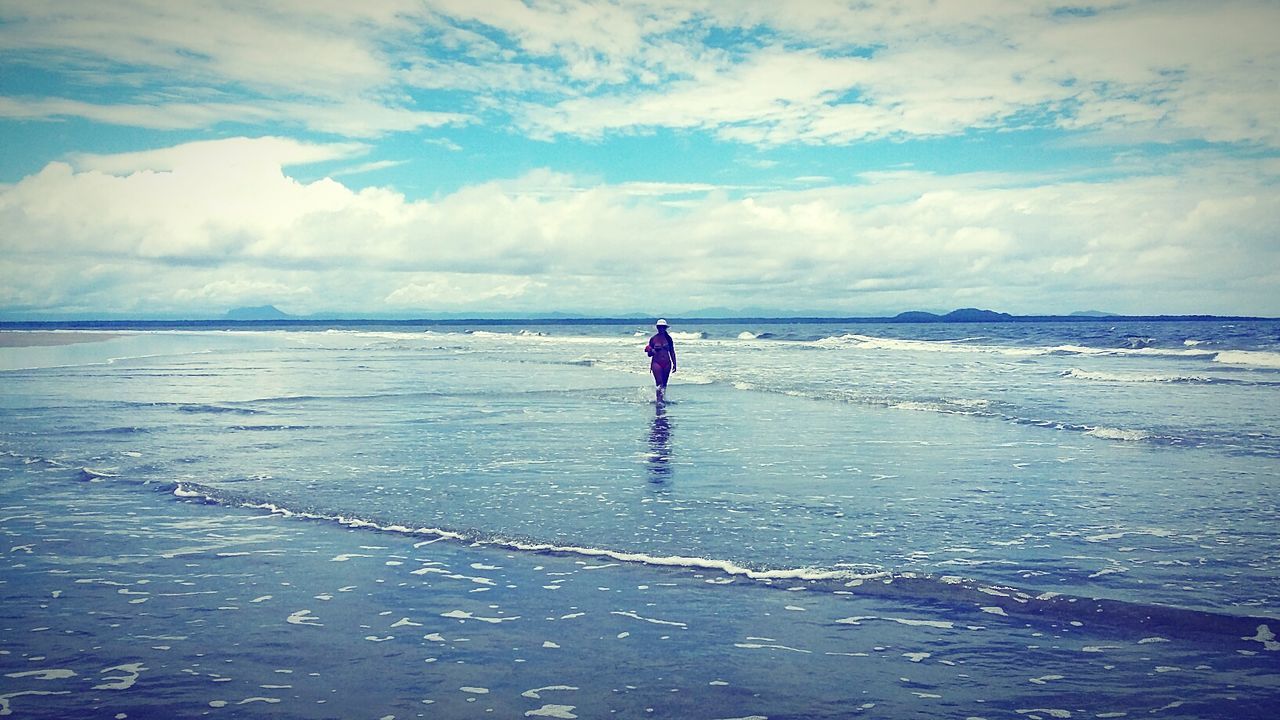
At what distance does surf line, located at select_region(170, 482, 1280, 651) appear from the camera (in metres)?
6.47

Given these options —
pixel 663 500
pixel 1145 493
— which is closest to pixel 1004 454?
pixel 1145 493

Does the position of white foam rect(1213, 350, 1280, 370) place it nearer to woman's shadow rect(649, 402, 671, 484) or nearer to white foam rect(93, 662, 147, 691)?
woman's shadow rect(649, 402, 671, 484)

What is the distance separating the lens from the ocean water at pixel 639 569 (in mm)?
5461

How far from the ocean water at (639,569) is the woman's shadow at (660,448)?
0.40 ft

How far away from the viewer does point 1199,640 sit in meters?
6.25

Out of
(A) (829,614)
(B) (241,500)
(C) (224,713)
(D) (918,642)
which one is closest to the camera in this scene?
(C) (224,713)

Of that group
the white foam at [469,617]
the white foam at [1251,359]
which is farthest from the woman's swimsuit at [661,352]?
the white foam at [1251,359]

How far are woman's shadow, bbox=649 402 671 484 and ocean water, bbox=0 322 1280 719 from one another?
0.40ft

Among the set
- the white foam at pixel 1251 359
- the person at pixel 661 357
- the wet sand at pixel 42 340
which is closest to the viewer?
the person at pixel 661 357

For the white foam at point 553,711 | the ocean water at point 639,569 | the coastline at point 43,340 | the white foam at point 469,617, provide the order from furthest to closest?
the coastline at point 43,340
the white foam at point 469,617
the ocean water at point 639,569
the white foam at point 553,711

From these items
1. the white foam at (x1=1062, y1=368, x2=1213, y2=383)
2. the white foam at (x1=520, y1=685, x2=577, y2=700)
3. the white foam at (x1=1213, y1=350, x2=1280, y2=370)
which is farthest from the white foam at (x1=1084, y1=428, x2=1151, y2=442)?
the white foam at (x1=1213, y1=350, x2=1280, y2=370)

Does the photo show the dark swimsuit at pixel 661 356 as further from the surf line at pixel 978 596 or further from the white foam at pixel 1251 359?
the white foam at pixel 1251 359

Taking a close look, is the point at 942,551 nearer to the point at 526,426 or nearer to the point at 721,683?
the point at 721,683

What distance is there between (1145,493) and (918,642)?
22.1 ft
